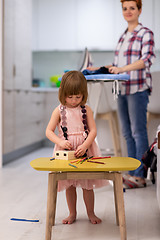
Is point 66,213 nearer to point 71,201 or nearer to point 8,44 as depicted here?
point 71,201

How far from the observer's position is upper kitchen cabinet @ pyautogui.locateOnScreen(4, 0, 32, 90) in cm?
329

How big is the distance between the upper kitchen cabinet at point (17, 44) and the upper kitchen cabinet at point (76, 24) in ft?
4.01

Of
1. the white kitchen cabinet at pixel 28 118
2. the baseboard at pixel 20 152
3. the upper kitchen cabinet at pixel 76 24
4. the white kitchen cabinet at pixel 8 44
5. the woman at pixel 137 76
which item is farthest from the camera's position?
the upper kitchen cabinet at pixel 76 24

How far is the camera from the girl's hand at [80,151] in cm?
152

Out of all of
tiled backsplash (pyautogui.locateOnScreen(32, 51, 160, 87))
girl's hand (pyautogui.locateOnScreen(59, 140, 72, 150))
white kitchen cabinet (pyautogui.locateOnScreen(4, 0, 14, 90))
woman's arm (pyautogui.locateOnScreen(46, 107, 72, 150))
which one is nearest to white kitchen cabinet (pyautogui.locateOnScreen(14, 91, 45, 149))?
white kitchen cabinet (pyautogui.locateOnScreen(4, 0, 14, 90))

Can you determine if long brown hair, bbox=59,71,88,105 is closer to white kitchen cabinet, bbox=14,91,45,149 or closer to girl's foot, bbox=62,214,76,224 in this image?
girl's foot, bbox=62,214,76,224

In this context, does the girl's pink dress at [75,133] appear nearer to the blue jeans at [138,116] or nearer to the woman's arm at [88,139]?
the woman's arm at [88,139]

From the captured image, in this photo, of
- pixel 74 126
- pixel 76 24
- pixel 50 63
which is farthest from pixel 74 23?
pixel 74 126

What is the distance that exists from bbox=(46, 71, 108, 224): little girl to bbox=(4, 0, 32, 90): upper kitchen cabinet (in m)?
1.75

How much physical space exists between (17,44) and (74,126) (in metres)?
2.20

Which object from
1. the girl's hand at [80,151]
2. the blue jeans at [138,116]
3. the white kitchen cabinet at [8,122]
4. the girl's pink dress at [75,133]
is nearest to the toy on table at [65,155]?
the girl's hand at [80,151]

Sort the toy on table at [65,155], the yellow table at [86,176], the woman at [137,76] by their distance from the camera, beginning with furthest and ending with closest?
the woman at [137,76] < the toy on table at [65,155] < the yellow table at [86,176]

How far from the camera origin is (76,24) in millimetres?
5250

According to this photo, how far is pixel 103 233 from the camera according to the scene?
60.6 inches
